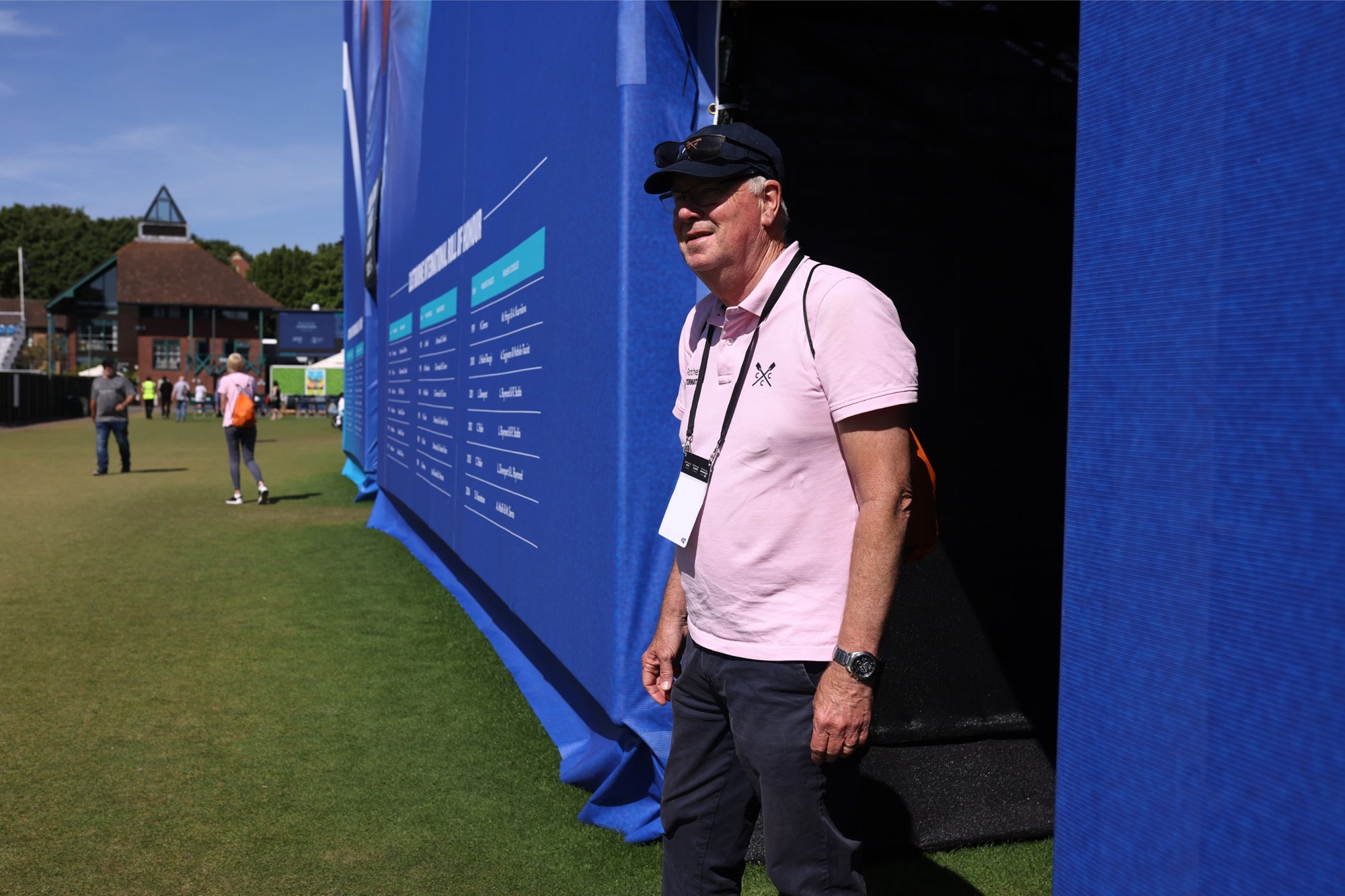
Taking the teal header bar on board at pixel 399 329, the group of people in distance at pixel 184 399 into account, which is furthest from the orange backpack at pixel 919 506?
the group of people in distance at pixel 184 399

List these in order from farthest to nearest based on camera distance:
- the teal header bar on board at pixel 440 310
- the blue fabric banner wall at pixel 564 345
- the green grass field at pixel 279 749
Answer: the teal header bar on board at pixel 440 310 < the blue fabric banner wall at pixel 564 345 < the green grass field at pixel 279 749

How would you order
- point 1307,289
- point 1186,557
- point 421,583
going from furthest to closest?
point 421,583, point 1186,557, point 1307,289

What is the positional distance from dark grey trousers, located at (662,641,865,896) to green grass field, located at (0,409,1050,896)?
1.15 meters

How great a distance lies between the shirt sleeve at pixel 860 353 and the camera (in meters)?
1.74

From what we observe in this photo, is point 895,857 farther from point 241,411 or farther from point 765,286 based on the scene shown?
point 241,411

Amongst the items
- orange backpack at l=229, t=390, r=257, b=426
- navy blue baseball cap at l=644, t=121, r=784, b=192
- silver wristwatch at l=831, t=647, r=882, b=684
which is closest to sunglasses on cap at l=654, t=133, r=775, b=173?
navy blue baseball cap at l=644, t=121, r=784, b=192

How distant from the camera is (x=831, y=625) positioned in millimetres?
1864

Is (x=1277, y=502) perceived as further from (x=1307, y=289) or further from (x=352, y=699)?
(x=352, y=699)

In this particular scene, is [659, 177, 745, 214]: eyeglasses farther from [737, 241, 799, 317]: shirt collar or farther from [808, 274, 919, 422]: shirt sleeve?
[808, 274, 919, 422]: shirt sleeve

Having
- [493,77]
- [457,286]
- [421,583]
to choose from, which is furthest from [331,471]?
[493,77]

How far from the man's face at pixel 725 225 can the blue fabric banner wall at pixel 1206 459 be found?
2.15ft

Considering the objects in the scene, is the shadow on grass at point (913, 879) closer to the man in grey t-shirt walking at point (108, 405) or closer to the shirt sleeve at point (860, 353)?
the shirt sleeve at point (860, 353)

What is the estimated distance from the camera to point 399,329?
10.3 m

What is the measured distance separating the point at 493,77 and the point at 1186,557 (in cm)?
491
